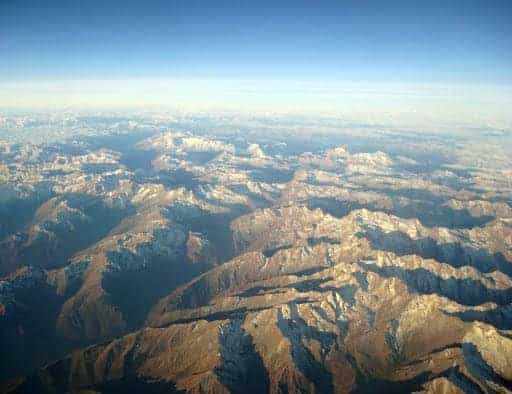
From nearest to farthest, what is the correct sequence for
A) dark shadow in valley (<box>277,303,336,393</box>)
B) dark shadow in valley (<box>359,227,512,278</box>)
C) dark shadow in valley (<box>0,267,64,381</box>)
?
1. dark shadow in valley (<box>277,303,336,393</box>)
2. dark shadow in valley (<box>0,267,64,381</box>)
3. dark shadow in valley (<box>359,227,512,278</box>)

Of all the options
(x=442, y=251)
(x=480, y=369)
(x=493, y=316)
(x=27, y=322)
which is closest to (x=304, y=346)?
(x=480, y=369)

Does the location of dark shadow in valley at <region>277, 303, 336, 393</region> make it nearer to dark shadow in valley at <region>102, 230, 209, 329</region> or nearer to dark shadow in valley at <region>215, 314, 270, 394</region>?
dark shadow in valley at <region>215, 314, 270, 394</region>

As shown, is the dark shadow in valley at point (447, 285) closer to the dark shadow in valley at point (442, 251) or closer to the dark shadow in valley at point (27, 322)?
the dark shadow in valley at point (442, 251)

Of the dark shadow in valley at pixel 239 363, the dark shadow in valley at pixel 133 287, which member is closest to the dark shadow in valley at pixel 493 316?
the dark shadow in valley at pixel 239 363

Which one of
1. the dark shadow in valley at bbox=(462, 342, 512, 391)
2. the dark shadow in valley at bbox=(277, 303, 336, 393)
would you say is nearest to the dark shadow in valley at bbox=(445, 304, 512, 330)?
the dark shadow in valley at bbox=(462, 342, 512, 391)

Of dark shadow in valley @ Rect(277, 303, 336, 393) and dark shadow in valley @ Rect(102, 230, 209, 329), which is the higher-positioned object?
dark shadow in valley @ Rect(277, 303, 336, 393)

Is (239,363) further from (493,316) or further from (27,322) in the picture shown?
(27,322)

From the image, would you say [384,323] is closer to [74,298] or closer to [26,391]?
[26,391]
